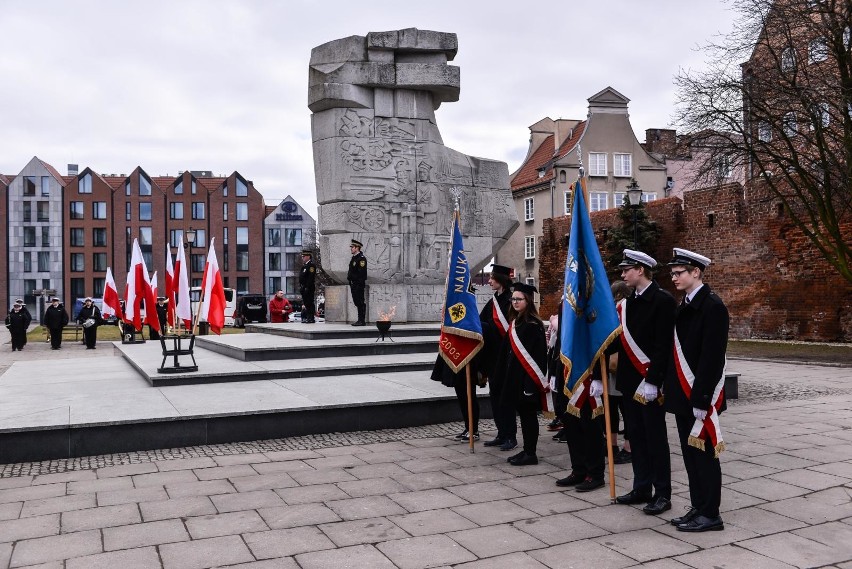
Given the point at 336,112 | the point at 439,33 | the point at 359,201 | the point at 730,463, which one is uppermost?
the point at 439,33

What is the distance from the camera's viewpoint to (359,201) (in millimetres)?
15648

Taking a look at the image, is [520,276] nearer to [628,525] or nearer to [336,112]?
[336,112]

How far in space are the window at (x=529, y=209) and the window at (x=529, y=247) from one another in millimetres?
1178

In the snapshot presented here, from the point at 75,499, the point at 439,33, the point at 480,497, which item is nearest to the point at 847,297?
the point at 439,33

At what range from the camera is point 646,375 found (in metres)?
5.49

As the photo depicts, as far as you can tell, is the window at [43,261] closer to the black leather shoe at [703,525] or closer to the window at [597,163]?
the window at [597,163]

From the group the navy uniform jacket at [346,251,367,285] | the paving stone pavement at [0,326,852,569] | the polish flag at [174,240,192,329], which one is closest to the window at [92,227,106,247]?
the navy uniform jacket at [346,251,367,285]

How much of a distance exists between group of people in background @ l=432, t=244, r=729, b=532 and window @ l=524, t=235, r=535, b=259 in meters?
39.9

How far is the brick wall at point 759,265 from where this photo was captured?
24141 millimetres

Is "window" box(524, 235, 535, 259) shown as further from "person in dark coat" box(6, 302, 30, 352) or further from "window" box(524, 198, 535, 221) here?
"person in dark coat" box(6, 302, 30, 352)

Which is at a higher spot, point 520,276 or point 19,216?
point 19,216

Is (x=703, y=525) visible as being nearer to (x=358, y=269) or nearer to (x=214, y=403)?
(x=214, y=403)

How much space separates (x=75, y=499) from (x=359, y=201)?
412 inches

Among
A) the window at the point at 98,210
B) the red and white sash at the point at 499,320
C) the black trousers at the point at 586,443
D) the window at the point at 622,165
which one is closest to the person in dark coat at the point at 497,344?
the red and white sash at the point at 499,320
